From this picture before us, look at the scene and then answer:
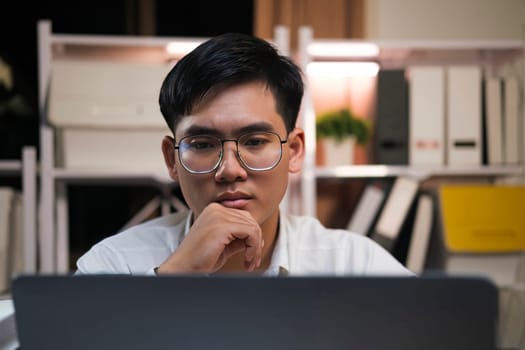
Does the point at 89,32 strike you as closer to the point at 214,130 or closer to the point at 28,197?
the point at 28,197

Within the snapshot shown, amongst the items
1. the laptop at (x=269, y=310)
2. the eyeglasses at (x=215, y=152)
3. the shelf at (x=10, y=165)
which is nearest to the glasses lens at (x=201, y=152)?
the eyeglasses at (x=215, y=152)

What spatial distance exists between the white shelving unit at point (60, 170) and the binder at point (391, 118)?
1.05ft

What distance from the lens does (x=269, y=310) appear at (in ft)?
1.10

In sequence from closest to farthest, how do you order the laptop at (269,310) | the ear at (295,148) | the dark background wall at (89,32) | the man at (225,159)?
the laptop at (269,310) → the man at (225,159) → the ear at (295,148) → the dark background wall at (89,32)

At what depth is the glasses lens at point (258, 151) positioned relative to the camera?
1.99ft

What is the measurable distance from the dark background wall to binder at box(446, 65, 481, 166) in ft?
2.47

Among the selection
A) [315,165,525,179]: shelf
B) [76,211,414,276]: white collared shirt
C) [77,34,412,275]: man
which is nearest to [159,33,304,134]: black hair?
[77,34,412,275]: man

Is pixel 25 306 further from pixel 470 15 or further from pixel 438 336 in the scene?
pixel 470 15

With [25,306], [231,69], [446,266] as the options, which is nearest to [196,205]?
[231,69]

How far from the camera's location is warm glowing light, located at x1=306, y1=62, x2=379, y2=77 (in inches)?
69.7

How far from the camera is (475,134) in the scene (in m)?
1.71

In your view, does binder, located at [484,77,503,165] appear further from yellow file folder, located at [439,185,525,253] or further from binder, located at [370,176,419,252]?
binder, located at [370,176,419,252]

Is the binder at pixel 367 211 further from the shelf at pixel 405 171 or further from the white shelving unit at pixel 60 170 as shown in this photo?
the white shelving unit at pixel 60 170

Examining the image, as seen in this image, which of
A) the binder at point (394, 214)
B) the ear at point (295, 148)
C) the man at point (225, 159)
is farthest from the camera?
the binder at point (394, 214)
